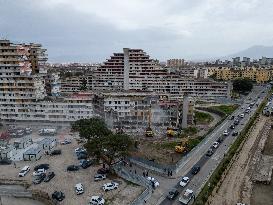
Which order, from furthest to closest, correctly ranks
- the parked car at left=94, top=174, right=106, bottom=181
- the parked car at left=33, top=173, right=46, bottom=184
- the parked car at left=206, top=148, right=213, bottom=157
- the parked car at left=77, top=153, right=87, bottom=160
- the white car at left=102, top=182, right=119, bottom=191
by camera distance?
the parked car at left=206, top=148, right=213, bottom=157 < the parked car at left=77, top=153, right=87, bottom=160 < the parked car at left=94, top=174, right=106, bottom=181 < the parked car at left=33, top=173, right=46, bottom=184 < the white car at left=102, top=182, right=119, bottom=191

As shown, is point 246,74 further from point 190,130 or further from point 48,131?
point 48,131

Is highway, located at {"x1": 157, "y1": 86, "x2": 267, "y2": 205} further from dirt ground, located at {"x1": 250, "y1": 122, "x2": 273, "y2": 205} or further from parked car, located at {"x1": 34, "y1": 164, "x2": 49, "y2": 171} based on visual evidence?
parked car, located at {"x1": 34, "y1": 164, "x2": 49, "y2": 171}

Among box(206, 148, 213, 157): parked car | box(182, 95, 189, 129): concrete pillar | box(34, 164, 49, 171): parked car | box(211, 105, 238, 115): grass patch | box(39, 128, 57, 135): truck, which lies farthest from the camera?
box(211, 105, 238, 115): grass patch

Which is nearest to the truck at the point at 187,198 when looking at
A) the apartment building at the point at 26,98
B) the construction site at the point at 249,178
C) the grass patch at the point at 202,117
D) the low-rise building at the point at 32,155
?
the construction site at the point at 249,178

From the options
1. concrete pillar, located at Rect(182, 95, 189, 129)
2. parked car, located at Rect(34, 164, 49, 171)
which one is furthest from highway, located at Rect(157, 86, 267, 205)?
parked car, located at Rect(34, 164, 49, 171)

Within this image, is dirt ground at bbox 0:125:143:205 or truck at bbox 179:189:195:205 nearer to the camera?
truck at bbox 179:189:195:205

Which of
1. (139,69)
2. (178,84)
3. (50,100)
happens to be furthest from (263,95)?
(50,100)
